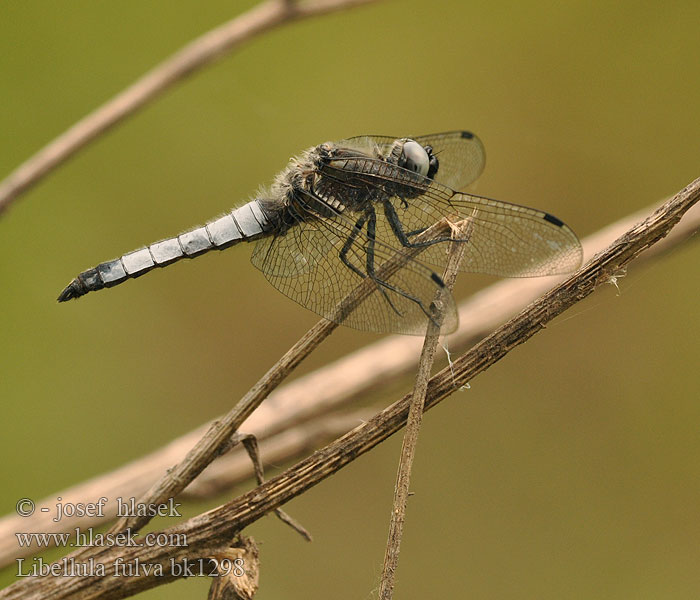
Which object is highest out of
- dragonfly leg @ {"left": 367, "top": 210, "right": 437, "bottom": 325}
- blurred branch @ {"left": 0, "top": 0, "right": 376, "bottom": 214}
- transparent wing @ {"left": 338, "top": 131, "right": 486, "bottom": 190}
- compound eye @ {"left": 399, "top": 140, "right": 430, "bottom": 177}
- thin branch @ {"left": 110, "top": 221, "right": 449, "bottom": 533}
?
blurred branch @ {"left": 0, "top": 0, "right": 376, "bottom": 214}

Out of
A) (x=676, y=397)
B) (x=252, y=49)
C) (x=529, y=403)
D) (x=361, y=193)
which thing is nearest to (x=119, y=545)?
(x=361, y=193)

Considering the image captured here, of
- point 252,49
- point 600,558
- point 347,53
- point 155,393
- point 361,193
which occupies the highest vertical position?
point 252,49

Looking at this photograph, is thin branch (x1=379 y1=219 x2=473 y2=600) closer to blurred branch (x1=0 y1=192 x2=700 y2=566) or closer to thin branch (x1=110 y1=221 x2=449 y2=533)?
thin branch (x1=110 y1=221 x2=449 y2=533)

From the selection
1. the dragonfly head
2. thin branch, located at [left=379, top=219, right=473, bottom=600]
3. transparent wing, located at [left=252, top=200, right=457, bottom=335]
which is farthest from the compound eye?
thin branch, located at [left=379, top=219, right=473, bottom=600]

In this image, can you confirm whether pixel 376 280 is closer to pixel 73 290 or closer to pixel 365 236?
pixel 365 236

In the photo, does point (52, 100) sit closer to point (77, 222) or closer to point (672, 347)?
point (77, 222)

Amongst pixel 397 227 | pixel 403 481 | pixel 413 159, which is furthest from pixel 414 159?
pixel 403 481

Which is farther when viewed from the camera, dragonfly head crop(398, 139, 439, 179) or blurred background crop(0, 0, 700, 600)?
blurred background crop(0, 0, 700, 600)
